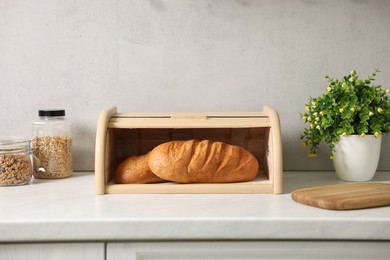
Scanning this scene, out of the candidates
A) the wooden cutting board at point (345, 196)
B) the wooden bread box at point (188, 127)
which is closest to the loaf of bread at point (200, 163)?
the wooden bread box at point (188, 127)

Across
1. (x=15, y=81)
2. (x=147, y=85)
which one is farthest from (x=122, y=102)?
(x=15, y=81)

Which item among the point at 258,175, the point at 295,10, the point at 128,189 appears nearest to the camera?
the point at 128,189

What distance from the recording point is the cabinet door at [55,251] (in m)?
1.09

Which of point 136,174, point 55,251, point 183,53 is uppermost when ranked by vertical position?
point 183,53

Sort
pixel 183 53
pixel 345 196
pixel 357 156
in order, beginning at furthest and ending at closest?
pixel 183 53 → pixel 357 156 → pixel 345 196

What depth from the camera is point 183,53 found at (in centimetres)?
168

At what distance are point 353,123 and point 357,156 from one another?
10 centimetres

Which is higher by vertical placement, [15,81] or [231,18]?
[231,18]

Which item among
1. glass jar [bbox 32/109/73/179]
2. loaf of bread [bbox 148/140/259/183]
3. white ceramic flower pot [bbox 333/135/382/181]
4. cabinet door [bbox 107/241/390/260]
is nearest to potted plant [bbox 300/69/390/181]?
white ceramic flower pot [bbox 333/135/382/181]

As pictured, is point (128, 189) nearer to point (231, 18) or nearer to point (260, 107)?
point (260, 107)

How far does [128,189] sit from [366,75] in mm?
879

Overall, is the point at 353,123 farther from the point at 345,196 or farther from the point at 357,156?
the point at 345,196

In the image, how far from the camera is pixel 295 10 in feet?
5.45

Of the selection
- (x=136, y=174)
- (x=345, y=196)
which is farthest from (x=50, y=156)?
(x=345, y=196)
